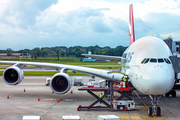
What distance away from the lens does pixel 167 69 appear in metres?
11.9

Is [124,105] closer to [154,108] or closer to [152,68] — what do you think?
[154,108]

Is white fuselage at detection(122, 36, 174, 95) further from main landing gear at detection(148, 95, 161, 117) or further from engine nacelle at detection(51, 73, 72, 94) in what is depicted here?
engine nacelle at detection(51, 73, 72, 94)

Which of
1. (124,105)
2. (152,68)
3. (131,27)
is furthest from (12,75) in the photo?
(131,27)

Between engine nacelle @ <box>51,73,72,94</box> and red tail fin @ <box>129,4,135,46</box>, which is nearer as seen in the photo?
engine nacelle @ <box>51,73,72,94</box>

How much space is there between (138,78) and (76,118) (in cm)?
445

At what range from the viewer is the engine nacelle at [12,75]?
20.2m

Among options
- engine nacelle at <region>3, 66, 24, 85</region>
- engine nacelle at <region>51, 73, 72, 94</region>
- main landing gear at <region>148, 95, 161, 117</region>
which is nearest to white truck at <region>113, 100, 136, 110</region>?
main landing gear at <region>148, 95, 161, 117</region>

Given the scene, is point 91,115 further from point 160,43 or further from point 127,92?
point 160,43

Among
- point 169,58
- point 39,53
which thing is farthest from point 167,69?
point 39,53

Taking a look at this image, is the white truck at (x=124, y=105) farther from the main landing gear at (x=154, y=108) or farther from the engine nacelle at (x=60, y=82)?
the engine nacelle at (x=60, y=82)

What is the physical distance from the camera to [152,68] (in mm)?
11898

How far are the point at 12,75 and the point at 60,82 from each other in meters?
5.33

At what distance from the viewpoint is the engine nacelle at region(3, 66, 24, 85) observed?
66.3 feet

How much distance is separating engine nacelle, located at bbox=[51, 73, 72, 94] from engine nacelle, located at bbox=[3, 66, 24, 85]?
3.96 m
